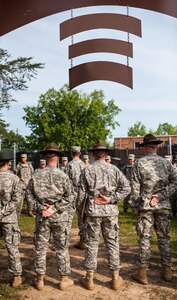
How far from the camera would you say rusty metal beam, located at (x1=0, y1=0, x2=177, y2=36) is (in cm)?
588

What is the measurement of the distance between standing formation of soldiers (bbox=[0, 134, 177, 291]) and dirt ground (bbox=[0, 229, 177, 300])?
118mm

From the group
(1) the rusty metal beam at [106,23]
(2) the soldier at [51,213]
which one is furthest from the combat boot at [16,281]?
(1) the rusty metal beam at [106,23]

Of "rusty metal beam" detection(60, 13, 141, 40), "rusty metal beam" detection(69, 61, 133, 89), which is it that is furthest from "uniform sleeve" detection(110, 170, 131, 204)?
"rusty metal beam" detection(60, 13, 141, 40)

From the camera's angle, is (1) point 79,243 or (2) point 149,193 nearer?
(2) point 149,193

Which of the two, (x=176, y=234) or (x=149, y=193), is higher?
(x=149, y=193)

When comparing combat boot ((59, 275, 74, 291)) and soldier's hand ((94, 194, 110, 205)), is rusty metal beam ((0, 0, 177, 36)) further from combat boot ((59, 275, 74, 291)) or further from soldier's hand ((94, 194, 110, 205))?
combat boot ((59, 275, 74, 291))

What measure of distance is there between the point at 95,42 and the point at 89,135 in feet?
117

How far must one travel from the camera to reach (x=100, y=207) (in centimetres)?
514

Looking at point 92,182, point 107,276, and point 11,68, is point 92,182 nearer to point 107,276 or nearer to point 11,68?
point 107,276

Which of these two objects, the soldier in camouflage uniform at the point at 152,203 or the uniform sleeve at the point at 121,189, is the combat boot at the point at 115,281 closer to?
the soldier in camouflage uniform at the point at 152,203

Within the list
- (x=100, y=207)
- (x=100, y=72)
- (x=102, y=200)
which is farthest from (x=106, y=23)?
(x=100, y=207)

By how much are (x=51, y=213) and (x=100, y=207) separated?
2.31ft

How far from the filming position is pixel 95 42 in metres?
6.98

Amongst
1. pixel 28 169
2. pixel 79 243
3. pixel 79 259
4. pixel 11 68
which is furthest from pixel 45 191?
pixel 11 68
